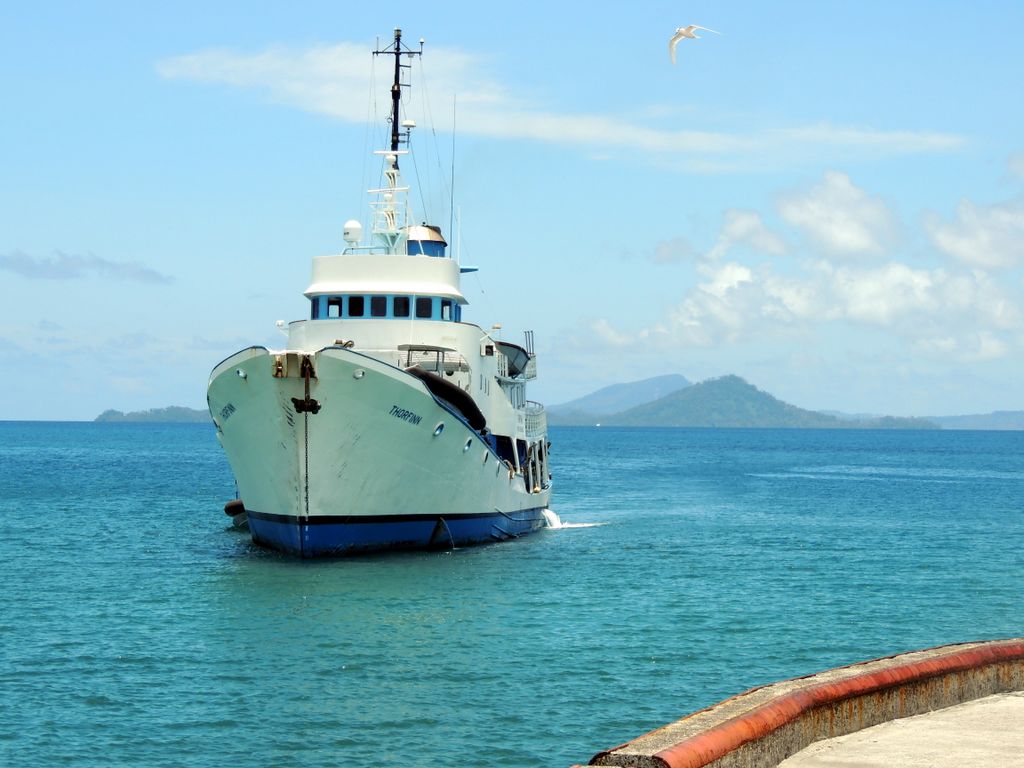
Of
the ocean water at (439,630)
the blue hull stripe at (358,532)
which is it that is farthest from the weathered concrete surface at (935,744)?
the blue hull stripe at (358,532)

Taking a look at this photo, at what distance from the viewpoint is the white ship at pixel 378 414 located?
29.3 metres

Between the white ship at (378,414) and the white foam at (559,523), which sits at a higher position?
the white ship at (378,414)

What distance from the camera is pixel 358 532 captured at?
30.8m

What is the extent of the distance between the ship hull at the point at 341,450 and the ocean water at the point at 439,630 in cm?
90

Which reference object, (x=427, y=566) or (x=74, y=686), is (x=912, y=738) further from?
(x=427, y=566)

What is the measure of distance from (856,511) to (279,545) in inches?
1321

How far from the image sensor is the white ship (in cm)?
2931

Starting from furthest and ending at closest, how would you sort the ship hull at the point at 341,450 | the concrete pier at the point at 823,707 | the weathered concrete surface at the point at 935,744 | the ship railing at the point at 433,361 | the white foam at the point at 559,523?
the white foam at the point at 559,523 < the ship railing at the point at 433,361 < the ship hull at the point at 341,450 < the weathered concrete surface at the point at 935,744 < the concrete pier at the point at 823,707

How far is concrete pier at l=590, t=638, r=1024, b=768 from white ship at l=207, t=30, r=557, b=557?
1874 cm

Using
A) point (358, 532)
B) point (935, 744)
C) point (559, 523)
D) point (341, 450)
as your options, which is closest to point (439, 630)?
point (341, 450)

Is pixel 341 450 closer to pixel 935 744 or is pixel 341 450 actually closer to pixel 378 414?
pixel 378 414

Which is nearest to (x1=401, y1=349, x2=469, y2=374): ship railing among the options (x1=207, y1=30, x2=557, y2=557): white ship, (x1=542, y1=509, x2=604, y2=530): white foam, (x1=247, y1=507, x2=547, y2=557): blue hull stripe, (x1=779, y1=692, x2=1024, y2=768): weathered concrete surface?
(x1=207, y1=30, x2=557, y2=557): white ship

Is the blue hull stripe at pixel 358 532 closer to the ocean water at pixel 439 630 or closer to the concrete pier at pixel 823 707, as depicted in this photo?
the ocean water at pixel 439 630

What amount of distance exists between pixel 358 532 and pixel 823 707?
21643mm
